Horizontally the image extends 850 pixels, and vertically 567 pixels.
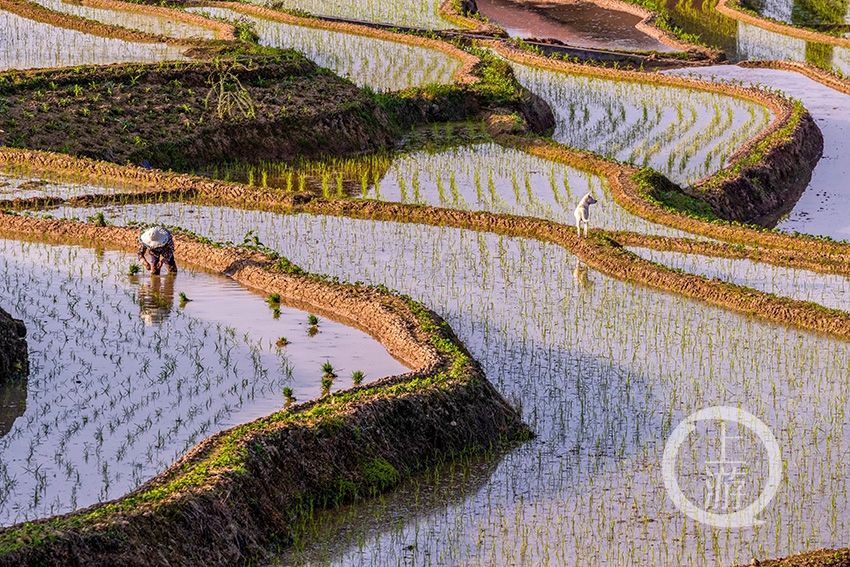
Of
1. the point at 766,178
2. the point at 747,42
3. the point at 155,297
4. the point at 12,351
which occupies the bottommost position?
the point at 155,297

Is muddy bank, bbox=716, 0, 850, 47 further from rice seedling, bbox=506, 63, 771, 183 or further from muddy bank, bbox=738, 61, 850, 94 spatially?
rice seedling, bbox=506, 63, 771, 183

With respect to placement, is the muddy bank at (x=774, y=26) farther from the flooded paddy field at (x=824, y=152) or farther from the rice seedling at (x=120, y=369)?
the rice seedling at (x=120, y=369)

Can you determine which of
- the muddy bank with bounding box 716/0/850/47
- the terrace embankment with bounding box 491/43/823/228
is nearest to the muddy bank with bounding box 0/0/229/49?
the terrace embankment with bounding box 491/43/823/228

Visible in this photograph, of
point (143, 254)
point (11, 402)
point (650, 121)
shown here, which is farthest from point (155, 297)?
point (650, 121)

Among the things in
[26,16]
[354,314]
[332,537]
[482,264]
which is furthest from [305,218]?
[26,16]

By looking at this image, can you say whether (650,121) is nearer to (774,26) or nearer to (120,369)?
(774,26)

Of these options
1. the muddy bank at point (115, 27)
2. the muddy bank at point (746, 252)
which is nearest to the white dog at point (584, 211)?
the muddy bank at point (746, 252)
